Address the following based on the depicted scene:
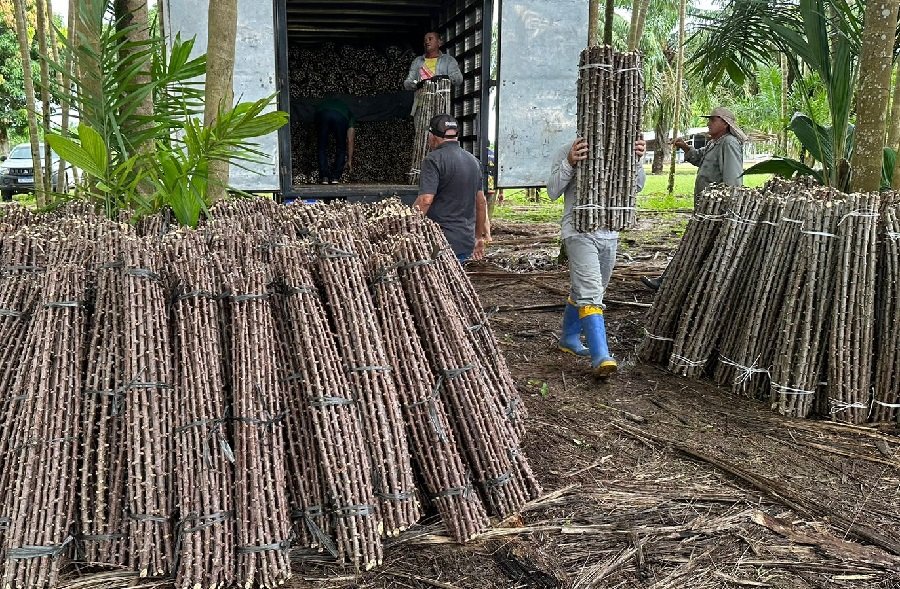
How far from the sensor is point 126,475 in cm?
279

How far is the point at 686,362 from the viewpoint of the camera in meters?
5.27

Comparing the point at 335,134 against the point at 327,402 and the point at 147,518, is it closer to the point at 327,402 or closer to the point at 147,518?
the point at 327,402

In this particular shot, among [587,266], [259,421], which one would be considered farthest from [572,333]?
[259,421]

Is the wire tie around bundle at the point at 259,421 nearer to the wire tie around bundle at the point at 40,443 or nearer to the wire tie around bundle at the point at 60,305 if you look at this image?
the wire tie around bundle at the point at 40,443

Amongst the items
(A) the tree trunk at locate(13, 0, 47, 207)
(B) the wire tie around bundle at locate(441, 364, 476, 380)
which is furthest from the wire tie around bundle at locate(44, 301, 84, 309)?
(A) the tree trunk at locate(13, 0, 47, 207)

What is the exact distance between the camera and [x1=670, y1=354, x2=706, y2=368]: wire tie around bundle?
5238 mm

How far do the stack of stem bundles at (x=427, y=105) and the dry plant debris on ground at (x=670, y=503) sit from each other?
4994 millimetres

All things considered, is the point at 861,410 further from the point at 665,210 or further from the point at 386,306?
the point at 665,210

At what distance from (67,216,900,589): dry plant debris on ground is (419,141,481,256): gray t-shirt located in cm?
125

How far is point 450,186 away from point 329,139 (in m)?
6.79

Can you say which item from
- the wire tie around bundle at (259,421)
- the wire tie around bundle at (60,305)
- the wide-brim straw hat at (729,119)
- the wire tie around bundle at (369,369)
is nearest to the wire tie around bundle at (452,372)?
the wire tie around bundle at (369,369)

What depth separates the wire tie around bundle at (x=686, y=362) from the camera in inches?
206

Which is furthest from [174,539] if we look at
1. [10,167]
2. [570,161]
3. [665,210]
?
[10,167]

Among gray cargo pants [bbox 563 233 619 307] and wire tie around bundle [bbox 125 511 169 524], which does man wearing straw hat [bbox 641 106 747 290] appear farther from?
wire tie around bundle [bbox 125 511 169 524]
